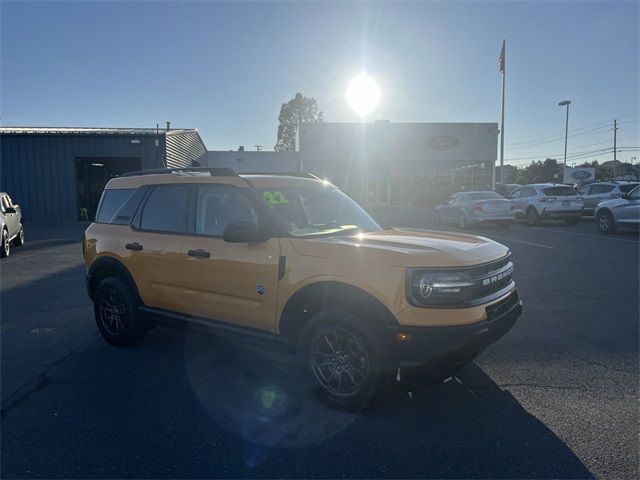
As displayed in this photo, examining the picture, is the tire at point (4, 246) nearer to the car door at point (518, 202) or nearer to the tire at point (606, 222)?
the car door at point (518, 202)

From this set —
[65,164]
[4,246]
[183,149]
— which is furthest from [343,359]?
[183,149]

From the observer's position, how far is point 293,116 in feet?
212

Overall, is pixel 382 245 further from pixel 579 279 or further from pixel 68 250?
pixel 68 250

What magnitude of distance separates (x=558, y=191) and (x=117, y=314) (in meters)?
17.9

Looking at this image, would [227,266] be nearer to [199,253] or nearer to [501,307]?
[199,253]

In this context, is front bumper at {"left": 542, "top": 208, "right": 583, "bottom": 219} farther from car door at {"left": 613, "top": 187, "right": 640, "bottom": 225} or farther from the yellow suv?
the yellow suv

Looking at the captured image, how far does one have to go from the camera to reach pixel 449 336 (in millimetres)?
3326

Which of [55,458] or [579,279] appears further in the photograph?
[579,279]

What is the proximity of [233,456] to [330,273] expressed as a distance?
1435mm

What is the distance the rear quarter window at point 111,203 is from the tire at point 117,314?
2.53 ft

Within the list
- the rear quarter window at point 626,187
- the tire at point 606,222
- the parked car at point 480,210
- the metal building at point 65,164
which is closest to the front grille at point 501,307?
the tire at point 606,222

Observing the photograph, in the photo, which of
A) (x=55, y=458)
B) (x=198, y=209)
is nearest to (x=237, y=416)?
(x=55, y=458)

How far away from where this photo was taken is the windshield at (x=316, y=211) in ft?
14.1

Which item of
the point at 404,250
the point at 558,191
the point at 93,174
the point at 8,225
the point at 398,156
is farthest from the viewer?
the point at 398,156
